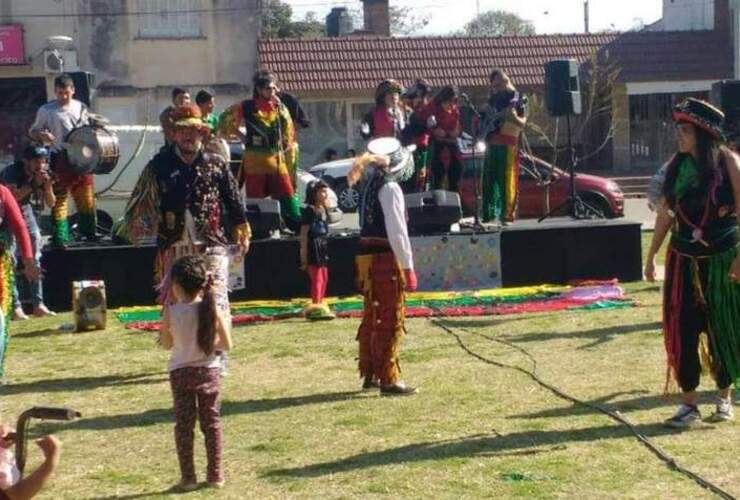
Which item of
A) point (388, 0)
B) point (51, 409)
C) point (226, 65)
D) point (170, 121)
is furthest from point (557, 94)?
point (388, 0)

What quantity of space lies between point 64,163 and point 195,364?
7.54m

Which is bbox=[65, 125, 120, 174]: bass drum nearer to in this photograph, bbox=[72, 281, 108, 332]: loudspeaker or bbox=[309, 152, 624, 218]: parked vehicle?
bbox=[72, 281, 108, 332]: loudspeaker

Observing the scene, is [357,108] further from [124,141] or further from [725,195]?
[725,195]

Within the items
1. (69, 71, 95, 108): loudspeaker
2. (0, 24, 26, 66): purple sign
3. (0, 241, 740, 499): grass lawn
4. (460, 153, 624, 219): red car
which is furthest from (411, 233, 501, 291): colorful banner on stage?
(0, 24, 26, 66): purple sign

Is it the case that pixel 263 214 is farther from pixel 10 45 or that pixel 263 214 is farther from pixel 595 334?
pixel 10 45

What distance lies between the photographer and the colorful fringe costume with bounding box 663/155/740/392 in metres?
8.10

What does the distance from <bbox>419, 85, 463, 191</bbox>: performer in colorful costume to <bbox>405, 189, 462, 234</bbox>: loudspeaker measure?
841 mm

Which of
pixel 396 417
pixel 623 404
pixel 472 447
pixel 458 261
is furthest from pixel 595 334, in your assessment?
pixel 472 447

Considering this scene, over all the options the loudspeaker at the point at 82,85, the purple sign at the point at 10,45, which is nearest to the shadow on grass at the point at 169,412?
the loudspeaker at the point at 82,85

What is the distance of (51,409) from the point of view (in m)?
4.79

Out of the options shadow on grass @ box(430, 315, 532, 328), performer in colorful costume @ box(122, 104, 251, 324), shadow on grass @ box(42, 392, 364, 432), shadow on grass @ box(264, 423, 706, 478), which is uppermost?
performer in colorful costume @ box(122, 104, 251, 324)

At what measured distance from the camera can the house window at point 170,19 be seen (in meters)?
34.4

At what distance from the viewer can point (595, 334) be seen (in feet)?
38.0

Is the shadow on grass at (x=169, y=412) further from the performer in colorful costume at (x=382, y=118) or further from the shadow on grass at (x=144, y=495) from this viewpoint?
the performer in colorful costume at (x=382, y=118)
